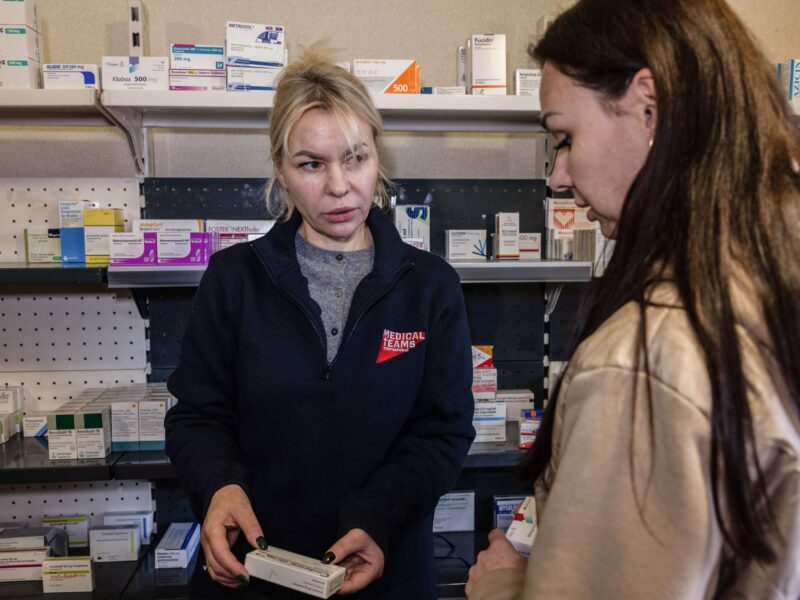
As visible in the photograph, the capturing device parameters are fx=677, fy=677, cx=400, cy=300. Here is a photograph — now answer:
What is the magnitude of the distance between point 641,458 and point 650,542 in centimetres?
7

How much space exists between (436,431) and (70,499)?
167 centimetres

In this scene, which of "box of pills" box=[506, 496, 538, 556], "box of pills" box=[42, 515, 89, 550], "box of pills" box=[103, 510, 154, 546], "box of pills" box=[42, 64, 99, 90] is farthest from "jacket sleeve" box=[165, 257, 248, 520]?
"box of pills" box=[42, 515, 89, 550]

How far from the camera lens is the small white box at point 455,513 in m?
2.52

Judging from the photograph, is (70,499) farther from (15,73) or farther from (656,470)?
(656,470)

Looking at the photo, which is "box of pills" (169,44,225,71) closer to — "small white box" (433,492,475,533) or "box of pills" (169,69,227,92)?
"box of pills" (169,69,227,92)

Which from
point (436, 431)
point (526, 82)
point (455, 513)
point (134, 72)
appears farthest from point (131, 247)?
point (455, 513)

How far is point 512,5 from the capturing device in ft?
8.36

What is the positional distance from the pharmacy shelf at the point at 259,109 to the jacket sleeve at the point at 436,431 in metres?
0.73

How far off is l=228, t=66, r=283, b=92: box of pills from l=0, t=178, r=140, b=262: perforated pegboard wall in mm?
Answer: 561

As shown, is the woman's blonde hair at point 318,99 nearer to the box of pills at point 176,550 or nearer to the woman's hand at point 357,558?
the woman's hand at point 357,558

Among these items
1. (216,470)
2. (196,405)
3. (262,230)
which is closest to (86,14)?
(262,230)

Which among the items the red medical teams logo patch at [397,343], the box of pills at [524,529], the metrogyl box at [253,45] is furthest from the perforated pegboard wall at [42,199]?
the box of pills at [524,529]

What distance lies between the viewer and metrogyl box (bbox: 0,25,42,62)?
6.59 feet

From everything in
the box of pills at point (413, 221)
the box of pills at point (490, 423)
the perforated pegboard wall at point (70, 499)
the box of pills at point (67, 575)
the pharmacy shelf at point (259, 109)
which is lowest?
the box of pills at point (67, 575)
